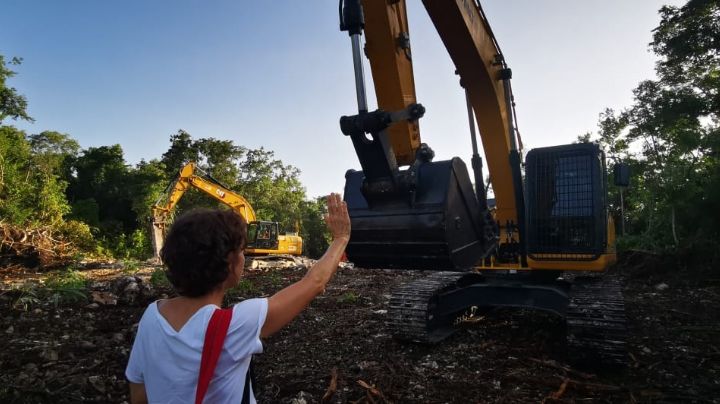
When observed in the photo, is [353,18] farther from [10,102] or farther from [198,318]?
[10,102]

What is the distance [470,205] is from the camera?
347 cm

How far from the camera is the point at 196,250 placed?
56.7 inches

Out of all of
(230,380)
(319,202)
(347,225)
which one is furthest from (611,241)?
(319,202)

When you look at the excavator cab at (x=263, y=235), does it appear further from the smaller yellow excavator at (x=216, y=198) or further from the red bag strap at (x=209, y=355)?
the red bag strap at (x=209, y=355)

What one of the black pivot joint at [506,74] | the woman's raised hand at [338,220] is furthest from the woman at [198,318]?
the black pivot joint at [506,74]

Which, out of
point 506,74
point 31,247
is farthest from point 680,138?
point 31,247

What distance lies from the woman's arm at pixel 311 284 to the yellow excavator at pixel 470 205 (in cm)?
122

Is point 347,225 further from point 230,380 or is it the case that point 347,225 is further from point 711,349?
point 711,349

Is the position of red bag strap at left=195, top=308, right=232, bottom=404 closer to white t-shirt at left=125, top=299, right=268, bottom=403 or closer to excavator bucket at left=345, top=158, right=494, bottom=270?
white t-shirt at left=125, top=299, right=268, bottom=403

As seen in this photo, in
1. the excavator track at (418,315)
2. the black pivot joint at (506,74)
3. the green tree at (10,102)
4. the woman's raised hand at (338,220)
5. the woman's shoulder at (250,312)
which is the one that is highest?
the green tree at (10,102)

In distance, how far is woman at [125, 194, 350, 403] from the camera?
1.36 metres

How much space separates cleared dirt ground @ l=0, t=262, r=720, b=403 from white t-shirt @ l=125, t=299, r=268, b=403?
2321 mm

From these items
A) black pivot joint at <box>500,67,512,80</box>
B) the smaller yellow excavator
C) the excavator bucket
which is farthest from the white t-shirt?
the smaller yellow excavator

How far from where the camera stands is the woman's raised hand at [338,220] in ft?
6.35
